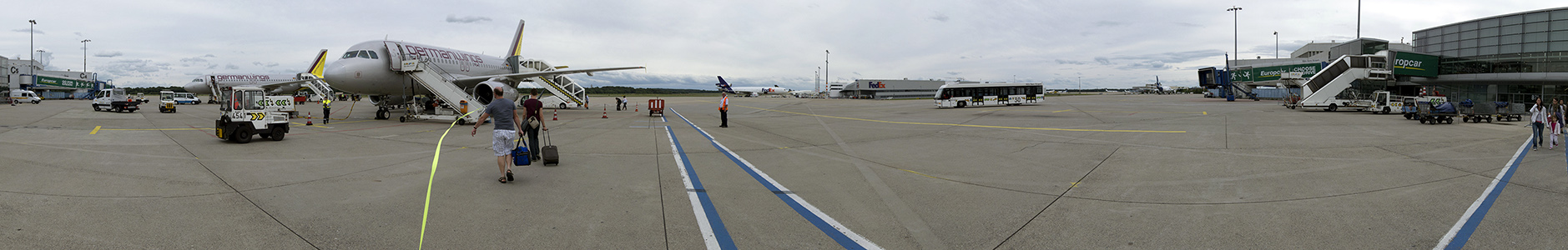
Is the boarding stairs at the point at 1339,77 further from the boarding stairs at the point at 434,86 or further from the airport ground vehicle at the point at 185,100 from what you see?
the airport ground vehicle at the point at 185,100

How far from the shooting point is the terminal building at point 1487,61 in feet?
119

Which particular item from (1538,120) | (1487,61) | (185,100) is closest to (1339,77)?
(1487,61)

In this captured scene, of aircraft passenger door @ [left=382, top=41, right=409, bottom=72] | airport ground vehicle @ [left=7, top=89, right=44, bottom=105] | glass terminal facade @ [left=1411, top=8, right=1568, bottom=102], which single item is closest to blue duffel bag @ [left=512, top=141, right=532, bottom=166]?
aircraft passenger door @ [left=382, top=41, right=409, bottom=72]

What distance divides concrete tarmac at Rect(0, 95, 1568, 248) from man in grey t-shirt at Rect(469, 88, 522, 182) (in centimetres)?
35

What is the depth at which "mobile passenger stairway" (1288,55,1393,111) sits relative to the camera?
106 feet

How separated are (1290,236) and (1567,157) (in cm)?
926

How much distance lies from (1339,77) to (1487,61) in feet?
45.1

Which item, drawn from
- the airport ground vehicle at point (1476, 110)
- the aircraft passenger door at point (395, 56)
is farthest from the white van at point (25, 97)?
the airport ground vehicle at point (1476, 110)

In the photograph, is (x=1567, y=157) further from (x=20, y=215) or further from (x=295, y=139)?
(x=295, y=139)

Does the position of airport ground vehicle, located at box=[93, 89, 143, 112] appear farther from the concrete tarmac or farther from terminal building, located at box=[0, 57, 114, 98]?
terminal building, located at box=[0, 57, 114, 98]

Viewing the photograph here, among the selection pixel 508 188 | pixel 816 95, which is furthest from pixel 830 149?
pixel 816 95

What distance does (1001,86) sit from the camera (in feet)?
147

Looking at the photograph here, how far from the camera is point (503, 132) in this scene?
803 cm

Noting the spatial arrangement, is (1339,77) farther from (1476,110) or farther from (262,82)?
(262,82)
